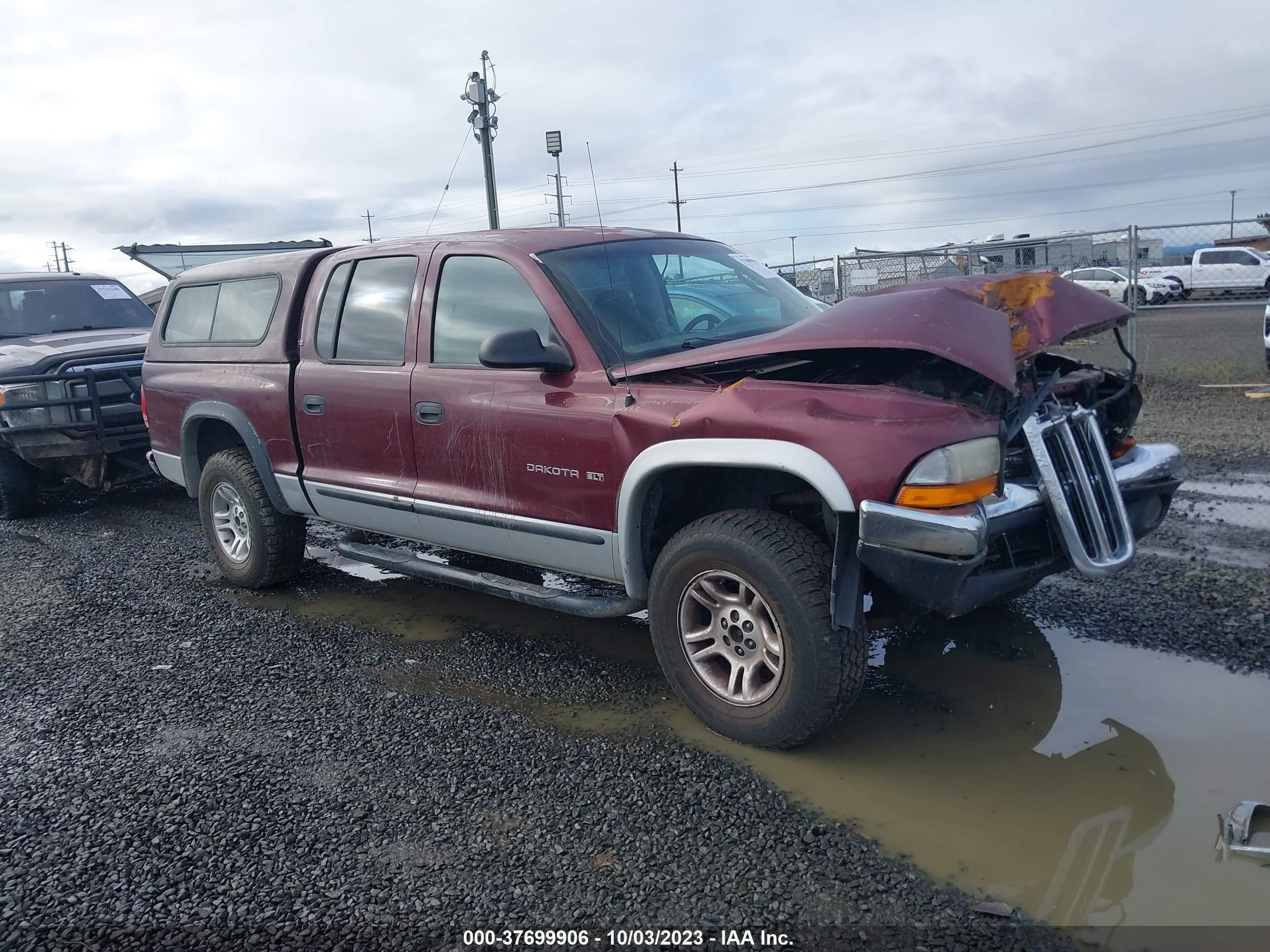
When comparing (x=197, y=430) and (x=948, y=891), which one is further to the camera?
(x=197, y=430)

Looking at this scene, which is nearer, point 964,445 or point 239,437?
point 964,445

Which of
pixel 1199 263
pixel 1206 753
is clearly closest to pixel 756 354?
pixel 1206 753

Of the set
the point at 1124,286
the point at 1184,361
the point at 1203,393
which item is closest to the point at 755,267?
the point at 1203,393

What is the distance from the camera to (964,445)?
3.06 meters

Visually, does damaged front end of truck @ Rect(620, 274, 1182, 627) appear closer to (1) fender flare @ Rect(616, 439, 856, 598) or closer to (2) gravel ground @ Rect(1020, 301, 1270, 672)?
(1) fender flare @ Rect(616, 439, 856, 598)

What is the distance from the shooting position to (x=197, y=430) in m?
6.00

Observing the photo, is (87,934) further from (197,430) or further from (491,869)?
(197,430)

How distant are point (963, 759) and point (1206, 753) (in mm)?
794

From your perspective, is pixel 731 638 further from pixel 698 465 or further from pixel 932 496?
pixel 932 496

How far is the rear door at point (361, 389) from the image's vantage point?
183 inches

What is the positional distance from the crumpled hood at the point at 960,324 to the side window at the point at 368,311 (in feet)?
4.94

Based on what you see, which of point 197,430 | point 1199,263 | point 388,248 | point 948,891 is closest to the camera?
point 948,891

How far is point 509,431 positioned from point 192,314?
3.18 m

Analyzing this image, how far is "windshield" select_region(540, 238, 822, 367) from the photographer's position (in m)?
4.04
